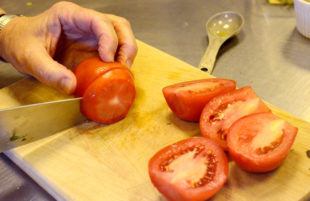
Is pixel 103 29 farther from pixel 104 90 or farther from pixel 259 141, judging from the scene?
pixel 259 141

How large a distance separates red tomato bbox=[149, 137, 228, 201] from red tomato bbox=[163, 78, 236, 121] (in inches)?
6.4

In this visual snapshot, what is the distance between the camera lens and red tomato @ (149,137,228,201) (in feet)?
3.14

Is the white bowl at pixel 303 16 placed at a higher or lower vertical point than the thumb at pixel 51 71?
higher

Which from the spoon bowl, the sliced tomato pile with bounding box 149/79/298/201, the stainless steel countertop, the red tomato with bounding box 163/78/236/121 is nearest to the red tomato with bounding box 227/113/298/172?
the sliced tomato pile with bounding box 149/79/298/201

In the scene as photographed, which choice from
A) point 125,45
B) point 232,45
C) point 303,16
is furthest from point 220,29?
point 125,45

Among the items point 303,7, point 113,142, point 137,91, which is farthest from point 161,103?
point 303,7

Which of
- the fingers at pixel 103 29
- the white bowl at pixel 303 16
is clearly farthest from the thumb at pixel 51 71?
the white bowl at pixel 303 16

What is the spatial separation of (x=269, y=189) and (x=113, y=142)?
0.53 m

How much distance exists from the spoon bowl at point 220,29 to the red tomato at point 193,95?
1.30 feet

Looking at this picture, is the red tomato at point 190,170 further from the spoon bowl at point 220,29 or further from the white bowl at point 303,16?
the white bowl at point 303,16

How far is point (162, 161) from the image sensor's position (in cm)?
103

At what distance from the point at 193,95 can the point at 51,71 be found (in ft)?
1.62

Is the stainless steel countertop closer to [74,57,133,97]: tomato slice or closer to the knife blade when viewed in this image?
the knife blade

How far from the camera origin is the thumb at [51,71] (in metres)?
1.22
